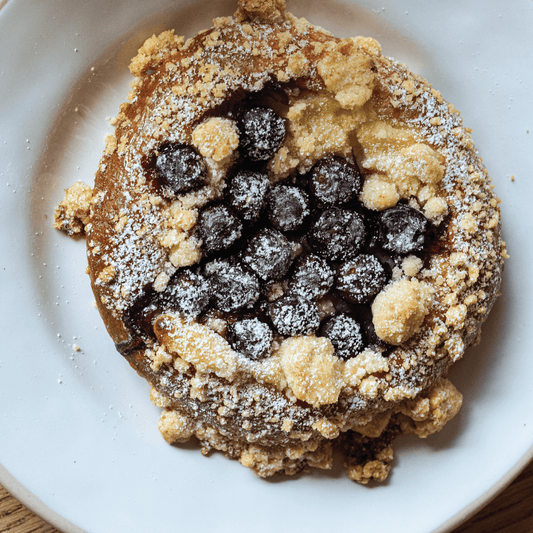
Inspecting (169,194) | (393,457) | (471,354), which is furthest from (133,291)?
(471,354)

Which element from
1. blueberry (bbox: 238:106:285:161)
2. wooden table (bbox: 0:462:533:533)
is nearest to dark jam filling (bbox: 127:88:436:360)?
blueberry (bbox: 238:106:285:161)

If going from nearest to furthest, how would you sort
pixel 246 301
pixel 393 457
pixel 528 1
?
1. pixel 246 301
2. pixel 528 1
3. pixel 393 457

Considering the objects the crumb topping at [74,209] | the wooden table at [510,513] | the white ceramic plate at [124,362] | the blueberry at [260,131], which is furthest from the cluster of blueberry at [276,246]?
the wooden table at [510,513]

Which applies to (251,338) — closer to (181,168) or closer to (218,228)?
(218,228)

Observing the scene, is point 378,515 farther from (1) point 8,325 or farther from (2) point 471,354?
(1) point 8,325

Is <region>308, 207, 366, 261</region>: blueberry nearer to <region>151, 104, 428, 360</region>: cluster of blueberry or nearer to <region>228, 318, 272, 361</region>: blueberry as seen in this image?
<region>151, 104, 428, 360</region>: cluster of blueberry

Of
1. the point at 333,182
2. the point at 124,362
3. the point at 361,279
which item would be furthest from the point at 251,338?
the point at 124,362
